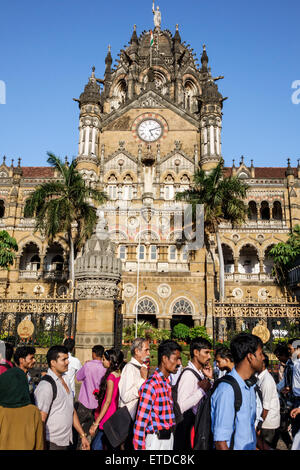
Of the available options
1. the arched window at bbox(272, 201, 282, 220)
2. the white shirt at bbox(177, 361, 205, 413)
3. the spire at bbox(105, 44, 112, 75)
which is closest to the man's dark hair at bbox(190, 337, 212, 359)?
the white shirt at bbox(177, 361, 205, 413)

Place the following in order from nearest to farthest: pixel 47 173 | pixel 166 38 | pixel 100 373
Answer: pixel 100 373 < pixel 47 173 < pixel 166 38

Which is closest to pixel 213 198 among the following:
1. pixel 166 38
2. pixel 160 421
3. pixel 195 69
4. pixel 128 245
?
pixel 128 245

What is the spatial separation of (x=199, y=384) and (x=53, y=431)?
201 centimetres

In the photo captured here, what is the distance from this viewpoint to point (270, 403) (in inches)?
218

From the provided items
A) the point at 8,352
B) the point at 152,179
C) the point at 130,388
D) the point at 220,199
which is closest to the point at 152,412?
the point at 130,388

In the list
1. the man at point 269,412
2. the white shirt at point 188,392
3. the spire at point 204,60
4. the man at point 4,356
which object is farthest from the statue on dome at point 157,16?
the white shirt at point 188,392

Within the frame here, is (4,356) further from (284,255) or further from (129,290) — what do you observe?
(284,255)

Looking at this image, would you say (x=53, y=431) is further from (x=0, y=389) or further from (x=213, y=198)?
(x=213, y=198)

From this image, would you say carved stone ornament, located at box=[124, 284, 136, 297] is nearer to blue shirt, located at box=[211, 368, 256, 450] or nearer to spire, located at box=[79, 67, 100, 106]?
spire, located at box=[79, 67, 100, 106]

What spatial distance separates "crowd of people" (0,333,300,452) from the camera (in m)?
3.40

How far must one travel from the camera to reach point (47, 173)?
4138cm

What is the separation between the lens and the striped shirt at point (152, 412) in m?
4.17

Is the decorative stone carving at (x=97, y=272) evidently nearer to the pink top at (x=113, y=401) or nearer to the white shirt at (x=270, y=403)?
the pink top at (x=113, y=401)

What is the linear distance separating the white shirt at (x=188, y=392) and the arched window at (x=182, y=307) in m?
26.8
